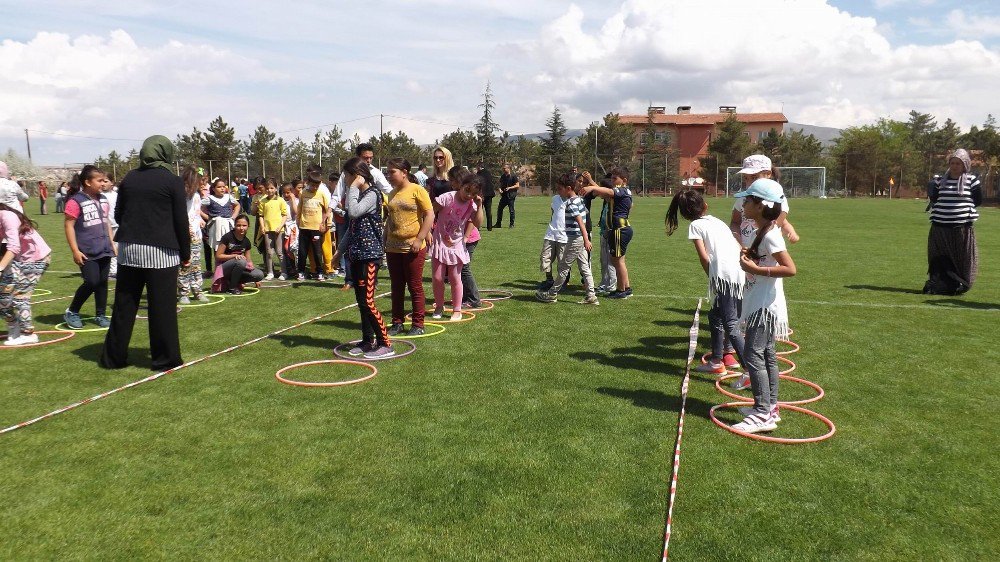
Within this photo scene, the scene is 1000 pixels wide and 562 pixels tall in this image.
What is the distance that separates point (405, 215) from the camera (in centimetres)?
786

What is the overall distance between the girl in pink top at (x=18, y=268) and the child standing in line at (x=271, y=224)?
17.3 feet

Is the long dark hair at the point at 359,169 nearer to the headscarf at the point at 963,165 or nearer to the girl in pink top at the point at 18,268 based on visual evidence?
the girl in pink top at the point at 18,268

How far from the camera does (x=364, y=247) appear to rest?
741 cm

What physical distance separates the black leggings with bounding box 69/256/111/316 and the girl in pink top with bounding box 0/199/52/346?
0.71m

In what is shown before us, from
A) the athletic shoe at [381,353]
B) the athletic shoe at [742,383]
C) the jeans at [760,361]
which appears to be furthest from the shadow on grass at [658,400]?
the athletic shoe at [381,353]

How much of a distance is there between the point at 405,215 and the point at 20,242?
4261 millimetres

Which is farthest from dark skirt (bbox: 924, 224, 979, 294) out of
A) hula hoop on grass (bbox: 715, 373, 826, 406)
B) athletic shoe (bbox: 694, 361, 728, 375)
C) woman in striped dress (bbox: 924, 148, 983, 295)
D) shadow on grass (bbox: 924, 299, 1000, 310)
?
athletic shoe (bbox: 694, 361, 728, 375)

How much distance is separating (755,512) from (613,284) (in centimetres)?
808

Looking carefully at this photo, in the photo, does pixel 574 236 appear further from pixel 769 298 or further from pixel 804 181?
pixel 804 181

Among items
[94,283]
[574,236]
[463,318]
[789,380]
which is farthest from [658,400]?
[94,283]

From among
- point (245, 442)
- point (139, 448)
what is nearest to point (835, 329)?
point (245, 442)

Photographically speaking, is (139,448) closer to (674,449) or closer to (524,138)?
(674,449)

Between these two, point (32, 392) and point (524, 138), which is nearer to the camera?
point (32, 392)

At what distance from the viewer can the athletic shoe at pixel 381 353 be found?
741 cm
